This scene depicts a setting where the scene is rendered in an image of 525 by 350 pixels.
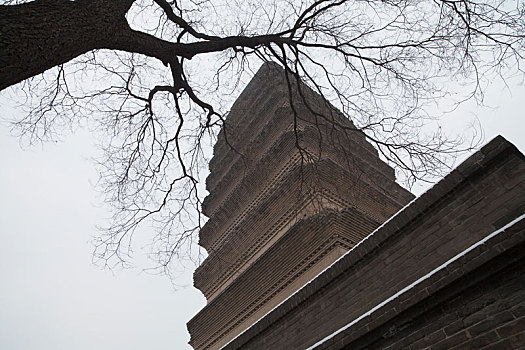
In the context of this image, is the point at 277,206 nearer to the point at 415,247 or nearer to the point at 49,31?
the point at 415,247

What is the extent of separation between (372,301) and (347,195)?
15.1 ft

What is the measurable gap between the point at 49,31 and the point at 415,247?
4406mm

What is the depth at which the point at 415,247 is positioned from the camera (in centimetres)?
486

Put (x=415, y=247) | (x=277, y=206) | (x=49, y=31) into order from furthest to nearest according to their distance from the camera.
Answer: (x=277, y=206) < (x=415, y=247) < (x=49, y=31)

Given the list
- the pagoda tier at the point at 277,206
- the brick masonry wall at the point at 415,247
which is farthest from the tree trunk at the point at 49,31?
the brick masonry wall at the point at 415,247

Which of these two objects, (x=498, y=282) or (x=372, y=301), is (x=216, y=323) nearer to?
(x=372, y=301)

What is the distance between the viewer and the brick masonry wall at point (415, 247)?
4.26 meters

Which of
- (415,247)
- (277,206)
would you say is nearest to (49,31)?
(415,247)

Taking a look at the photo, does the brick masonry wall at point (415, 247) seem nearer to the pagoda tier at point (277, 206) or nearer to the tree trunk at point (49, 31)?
the pagoda tier at point (277, 206)

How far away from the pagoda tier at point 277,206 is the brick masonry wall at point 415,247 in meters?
1.87

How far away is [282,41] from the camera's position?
228 inches

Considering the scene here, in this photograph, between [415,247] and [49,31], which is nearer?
[49,31]

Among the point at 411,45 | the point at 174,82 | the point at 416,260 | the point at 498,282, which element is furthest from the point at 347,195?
the point at 498,282

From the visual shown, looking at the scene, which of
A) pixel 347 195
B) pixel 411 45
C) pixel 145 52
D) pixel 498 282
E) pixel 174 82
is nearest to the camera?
pixel 498 282
